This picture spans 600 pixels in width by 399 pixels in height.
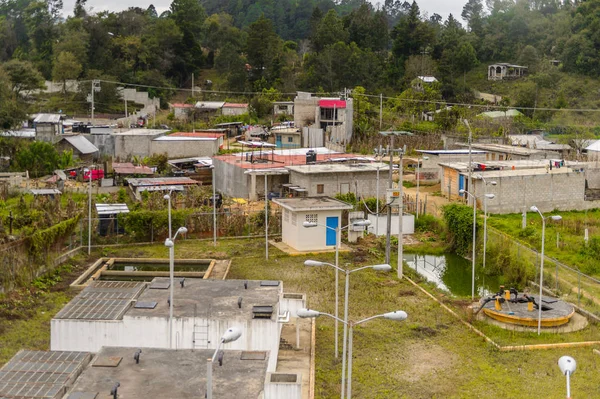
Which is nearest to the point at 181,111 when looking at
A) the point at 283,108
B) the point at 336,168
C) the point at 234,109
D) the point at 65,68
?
the point at 234,109

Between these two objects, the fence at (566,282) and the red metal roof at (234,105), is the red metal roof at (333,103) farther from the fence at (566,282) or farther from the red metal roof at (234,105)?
the fence at (566,282)

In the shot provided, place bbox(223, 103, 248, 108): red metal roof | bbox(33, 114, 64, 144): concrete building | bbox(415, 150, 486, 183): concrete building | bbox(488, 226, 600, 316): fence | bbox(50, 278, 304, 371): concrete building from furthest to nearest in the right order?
bbox(223, 103, 248, 108): red metal roof → bbox(33, 114, 64, 144): concrete building → bbox(415, 150, 486, 183): concrete building → bbox(488, 226, 600, 316): fence → bbox(50, 278, 304, 371): concrete building

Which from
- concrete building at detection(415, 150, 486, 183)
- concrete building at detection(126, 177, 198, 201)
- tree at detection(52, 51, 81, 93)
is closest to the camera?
concrete building at detection(126, 177, 198, 201)

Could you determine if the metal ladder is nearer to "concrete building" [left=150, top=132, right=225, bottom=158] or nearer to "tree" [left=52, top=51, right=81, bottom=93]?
"concrete building" [left=150, top=132, right=225, bottom=158]

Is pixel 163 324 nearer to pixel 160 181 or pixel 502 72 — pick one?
pixel 160 181

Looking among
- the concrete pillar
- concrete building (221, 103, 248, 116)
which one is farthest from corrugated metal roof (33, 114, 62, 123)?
the concrete pillar

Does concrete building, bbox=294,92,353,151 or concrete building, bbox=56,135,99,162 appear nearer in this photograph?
concrete building, bbox=56,135,99,162
